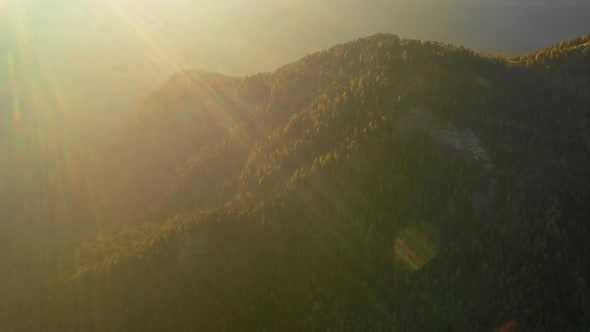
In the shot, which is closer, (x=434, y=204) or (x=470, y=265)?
(x=470, y=265)

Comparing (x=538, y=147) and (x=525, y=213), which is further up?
(x=538, y=147)

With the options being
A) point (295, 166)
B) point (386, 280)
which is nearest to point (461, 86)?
point (295, 166)

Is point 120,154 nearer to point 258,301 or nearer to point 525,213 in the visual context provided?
point 258,301

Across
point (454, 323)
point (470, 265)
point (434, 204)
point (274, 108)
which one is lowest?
point (454, 323)

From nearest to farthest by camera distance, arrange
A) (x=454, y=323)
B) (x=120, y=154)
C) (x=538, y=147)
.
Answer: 1. (x=454, y=323)
2. (x=538, y=147)
3. (x=120, y=154)

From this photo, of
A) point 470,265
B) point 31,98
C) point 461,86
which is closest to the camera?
point 470,265

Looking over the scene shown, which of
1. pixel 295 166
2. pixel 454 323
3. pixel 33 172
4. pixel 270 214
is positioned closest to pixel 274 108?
pixel 295 166

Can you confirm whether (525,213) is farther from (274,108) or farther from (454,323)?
(274,108)
